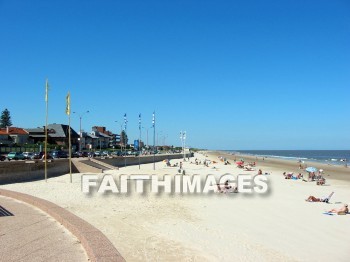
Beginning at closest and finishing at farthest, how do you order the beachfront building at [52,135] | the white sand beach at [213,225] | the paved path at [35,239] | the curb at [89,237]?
the curb at [89,237] < the paved path at [35,239] < the white sand beach at [213,225] < the beachfront building at [52,135]

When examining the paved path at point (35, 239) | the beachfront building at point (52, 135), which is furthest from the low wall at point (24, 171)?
the beachfront building at point (52, 135)

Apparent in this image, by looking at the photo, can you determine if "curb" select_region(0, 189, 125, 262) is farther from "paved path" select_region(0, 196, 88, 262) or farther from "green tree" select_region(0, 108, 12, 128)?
"green tree" select_region(0, 108, 12, 128)

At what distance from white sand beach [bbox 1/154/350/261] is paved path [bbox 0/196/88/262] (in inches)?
45.0

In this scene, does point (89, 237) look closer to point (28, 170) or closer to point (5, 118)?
point (28, 170)

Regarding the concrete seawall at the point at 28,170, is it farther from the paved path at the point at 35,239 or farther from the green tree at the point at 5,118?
the green tree at the point at 5,118

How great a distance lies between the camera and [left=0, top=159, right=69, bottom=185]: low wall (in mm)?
26750

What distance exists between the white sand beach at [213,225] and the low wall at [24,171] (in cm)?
672

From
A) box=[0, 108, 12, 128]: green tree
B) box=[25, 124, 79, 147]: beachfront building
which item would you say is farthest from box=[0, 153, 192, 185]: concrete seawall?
box=[0, 108, 12, 128]: green tree

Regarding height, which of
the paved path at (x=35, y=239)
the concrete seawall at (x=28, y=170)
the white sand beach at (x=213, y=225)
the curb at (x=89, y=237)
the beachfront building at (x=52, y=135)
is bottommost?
the white sand beach at (x=213, y=225)

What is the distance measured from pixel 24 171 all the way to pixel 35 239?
71.7 ft

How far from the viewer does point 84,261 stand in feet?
24.0

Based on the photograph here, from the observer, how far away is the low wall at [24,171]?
2675 cm

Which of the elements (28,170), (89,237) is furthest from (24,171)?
(89,237)

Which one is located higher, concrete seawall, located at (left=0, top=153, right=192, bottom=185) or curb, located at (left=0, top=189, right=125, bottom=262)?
concrete seawall, located at (left=0, top=153, right=192, bottom=185)
